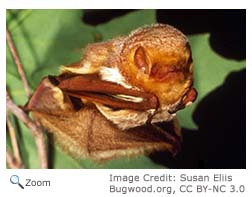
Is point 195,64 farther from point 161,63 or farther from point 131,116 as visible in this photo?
point 131,116

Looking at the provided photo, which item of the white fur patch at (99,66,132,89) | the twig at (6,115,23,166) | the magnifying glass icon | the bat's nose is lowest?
the magnifying glass icon

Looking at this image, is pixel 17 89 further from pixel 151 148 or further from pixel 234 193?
pixel 234 193

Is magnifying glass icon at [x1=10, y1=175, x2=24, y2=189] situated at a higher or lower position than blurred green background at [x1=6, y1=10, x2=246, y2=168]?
lower

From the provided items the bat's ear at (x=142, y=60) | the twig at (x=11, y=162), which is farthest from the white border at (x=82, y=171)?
the bat's ear at (x=142, y=60)

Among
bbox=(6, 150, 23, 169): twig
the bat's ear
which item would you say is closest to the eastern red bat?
the bat's ear

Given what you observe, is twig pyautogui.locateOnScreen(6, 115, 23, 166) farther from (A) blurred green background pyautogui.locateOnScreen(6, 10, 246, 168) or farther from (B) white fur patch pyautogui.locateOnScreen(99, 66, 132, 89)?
(B) white fur patch pyautogui.locateOnScreen(99, 66, 132, 89)

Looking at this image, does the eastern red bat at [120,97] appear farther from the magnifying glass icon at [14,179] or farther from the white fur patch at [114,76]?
the magnifying glass icon at [14,179]

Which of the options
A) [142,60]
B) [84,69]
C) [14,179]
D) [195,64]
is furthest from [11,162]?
[195,64]
